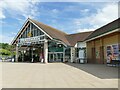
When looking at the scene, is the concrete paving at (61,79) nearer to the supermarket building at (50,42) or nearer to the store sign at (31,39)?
the supermarket building at (50,42)

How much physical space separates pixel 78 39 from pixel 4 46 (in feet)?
146

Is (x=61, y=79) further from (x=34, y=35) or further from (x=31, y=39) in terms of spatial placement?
(x=34, y=35)

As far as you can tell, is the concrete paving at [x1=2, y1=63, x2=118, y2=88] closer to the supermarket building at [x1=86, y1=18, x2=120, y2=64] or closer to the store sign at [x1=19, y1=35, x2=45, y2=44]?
the supermarket building at [x1=86, y1=18, x2=120, y2=64]

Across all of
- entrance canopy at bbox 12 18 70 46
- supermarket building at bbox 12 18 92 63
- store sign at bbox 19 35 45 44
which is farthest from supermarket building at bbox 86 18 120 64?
store sign at bbox 19 35 45 44

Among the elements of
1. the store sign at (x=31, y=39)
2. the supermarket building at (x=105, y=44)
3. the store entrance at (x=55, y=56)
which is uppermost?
the store sign at (x=31, y=39)

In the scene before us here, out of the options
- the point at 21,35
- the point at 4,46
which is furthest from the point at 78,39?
the point at 4,46

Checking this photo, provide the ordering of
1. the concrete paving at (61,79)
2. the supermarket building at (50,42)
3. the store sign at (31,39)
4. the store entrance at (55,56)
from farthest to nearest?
the store entrance at (55,56)
the store sign at (31,39)
the supermarket building at (50,42)
the concrete paving at (61,79)

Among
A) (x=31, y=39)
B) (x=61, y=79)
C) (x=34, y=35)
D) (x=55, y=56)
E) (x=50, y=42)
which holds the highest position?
Result: (x=34, y=35)

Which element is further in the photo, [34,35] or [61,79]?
[34,35]

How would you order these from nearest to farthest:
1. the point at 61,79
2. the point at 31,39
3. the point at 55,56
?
1. the point at 61,79
2. the point at 31,39
3. the point at 55,56

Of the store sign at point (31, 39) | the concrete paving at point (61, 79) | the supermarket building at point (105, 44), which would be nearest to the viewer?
the concrete paving at point (61, 79)

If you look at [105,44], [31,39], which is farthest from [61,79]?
[31,39]

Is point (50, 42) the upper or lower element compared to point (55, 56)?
upper

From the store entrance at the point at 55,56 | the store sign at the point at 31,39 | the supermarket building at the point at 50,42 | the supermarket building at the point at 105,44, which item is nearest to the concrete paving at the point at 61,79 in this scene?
the supermarket building at the point at 105,44
